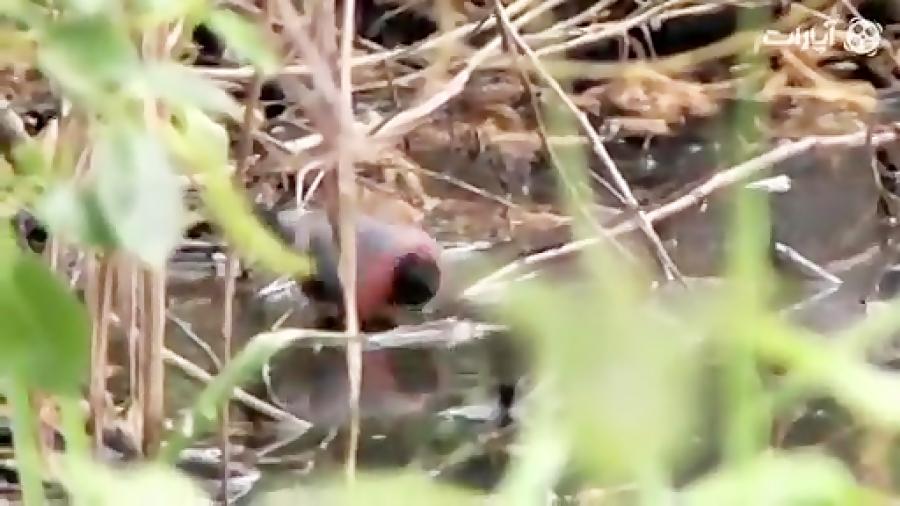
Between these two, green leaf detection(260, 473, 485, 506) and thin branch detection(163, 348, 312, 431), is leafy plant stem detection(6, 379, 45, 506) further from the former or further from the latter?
thin branch detection(163, 348, 312, 431)

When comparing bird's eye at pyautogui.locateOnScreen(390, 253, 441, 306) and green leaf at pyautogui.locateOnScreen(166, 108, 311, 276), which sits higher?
green leaf at pyautogui.locateOnScreen(166, 108, 311, 276)

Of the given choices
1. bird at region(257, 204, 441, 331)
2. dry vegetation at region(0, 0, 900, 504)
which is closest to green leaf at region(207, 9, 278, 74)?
dry vegetation at region(0, 0, 900, 504)

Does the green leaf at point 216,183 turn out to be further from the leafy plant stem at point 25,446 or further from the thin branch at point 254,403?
the thin branch at point 254,403

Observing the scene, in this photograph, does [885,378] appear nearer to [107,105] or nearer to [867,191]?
[107,105]

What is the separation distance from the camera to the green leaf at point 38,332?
249mm

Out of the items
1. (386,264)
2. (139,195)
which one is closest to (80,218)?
(139,195)

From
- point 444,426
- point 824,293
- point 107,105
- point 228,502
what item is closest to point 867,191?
point 824,293

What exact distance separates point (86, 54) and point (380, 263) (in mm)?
580

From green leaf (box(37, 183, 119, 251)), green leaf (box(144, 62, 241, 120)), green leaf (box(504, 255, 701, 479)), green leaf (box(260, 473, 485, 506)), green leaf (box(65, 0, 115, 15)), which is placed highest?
green leaf (box(65, 0, 115, 15))

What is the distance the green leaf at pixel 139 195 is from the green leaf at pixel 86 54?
0.05 ft

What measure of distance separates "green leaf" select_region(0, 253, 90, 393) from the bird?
53 cm

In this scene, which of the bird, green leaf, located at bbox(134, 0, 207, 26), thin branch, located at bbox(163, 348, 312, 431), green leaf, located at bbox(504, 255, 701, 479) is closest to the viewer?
green leaf, located at bbox(504, 255, 701, 479)

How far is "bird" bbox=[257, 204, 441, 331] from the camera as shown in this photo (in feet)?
2.61

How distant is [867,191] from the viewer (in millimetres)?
1058
